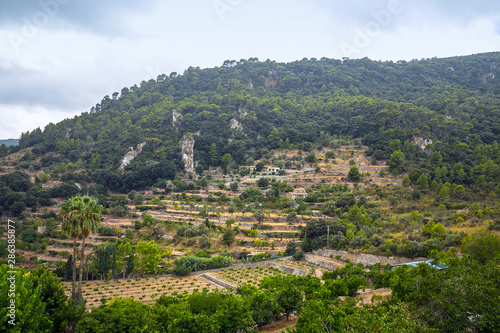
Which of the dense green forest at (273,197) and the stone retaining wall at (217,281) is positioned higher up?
the dense green forest at (273,197)

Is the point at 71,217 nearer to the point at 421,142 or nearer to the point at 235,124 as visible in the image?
the point at 421,142

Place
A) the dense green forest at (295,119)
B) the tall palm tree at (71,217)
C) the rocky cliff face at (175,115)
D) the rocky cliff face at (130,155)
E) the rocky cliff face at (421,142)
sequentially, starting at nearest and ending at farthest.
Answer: the tall palm tree at (71,217) → the dense green forest at (295,119) → the rocky cliff face at (421,142) → the rocky cliff face at (130,155) → the rocky cliff face at (175,115)

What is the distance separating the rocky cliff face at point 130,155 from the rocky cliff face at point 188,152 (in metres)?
11.2

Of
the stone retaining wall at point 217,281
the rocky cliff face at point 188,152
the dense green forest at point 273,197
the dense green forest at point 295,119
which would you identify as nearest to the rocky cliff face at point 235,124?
the dense green forest at point 295,119

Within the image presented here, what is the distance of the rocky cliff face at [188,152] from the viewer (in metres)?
77.8

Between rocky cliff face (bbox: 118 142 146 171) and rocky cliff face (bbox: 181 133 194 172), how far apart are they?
11.2 meters

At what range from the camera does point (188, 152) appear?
3125 inches

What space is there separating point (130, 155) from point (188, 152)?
47.6 feet


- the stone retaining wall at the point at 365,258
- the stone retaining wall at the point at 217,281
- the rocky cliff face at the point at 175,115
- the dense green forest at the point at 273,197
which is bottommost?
the stone retaining wall at the point at 217,281

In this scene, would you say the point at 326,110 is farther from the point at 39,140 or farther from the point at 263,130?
the point at 39,140

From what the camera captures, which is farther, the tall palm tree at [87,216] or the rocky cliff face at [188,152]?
the rocky cliff face at [188,152]

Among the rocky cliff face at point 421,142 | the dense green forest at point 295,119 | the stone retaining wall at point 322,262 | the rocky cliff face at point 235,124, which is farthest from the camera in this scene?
the rocky cliff face at point 235,124

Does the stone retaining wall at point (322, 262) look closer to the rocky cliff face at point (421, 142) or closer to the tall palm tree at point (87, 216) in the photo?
the tall palm tree at point (87, 216)

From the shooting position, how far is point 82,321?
54.9ft
